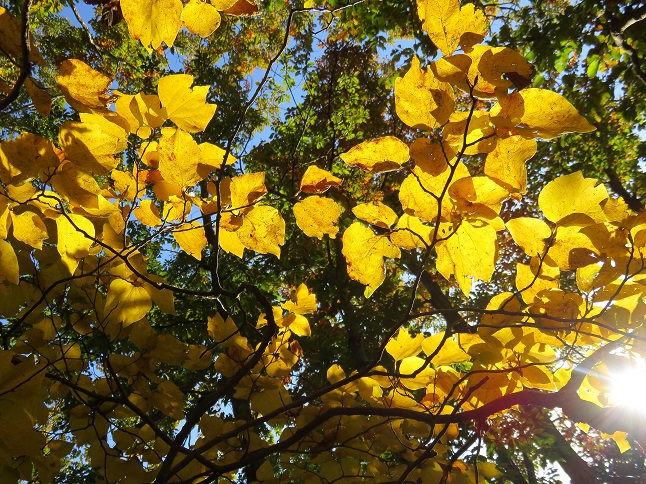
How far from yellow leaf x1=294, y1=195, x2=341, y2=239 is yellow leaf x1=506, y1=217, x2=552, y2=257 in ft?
1.14

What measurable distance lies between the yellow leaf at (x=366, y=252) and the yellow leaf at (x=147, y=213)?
0.44 metres

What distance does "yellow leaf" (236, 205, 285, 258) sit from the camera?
2.79 feet

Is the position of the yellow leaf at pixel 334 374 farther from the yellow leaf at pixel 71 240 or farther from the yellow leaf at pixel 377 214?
the yellow leaf at pixel 71 240

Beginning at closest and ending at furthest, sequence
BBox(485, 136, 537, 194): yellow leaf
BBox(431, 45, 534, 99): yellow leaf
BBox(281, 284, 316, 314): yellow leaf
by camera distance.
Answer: BBox(431, 45, 534, 99): yellow leaf → BBox(485, 136, 537, 194): yellow leaf → BBox(281, 284, 316, 314): yellow leaf

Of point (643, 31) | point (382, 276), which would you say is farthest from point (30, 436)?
point (643, 31)

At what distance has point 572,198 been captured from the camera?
2.45 feet

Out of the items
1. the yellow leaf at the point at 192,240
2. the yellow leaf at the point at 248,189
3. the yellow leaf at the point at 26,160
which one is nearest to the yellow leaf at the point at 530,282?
the yellow leaf at the point at 248,189

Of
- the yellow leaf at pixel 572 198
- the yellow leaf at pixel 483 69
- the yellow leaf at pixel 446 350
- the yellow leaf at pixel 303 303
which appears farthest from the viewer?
the yellow leaf at pixel 303 303

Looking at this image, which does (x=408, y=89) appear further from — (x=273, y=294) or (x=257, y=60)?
(x=257, y=60)

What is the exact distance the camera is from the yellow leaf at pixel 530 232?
81cm

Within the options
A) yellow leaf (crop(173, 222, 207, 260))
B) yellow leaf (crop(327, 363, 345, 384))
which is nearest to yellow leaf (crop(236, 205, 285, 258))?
yellow leaf (crop(173, 222, 207, 260))

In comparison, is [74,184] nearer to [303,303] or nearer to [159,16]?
[159,16]

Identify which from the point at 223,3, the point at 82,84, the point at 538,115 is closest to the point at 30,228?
the point at 82,84

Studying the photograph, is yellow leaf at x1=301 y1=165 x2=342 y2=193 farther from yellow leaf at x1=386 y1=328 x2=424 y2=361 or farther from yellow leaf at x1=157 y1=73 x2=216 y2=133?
yellow leaf at x1=386 y1=328 x2=424 y2=361
